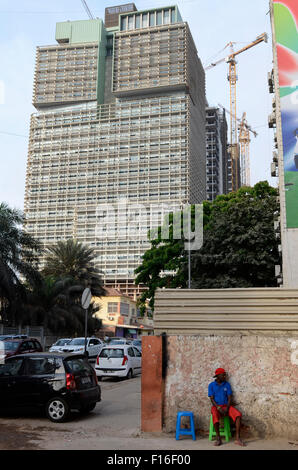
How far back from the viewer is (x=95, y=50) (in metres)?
121

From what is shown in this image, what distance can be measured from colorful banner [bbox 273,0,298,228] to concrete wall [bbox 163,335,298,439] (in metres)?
14.9

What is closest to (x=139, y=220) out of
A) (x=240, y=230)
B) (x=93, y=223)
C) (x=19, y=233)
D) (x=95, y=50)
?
(x=93, y=223)

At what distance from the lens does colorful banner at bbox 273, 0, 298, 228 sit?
72.7 feet

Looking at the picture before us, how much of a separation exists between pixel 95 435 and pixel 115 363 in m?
10.2

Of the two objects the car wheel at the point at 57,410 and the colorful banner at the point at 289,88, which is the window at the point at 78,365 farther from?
the colorful banner at the point at 289,88

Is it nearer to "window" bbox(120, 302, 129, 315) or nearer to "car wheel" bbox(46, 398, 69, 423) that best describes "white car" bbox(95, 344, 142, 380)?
"car wheel" bbox(46, 398, 69, 423)

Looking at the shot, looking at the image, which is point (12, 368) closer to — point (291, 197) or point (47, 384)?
point (47, 384)

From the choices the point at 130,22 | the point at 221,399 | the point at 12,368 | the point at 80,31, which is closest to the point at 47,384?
the point at 12,368

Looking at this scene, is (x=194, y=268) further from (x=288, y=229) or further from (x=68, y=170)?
(x=68, y=170)

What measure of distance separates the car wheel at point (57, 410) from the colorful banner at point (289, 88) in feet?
50.9

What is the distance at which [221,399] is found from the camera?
735 centimetres

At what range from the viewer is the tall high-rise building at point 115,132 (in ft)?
343

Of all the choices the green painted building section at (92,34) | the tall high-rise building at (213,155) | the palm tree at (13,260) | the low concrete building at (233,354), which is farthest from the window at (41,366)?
the tall high-rise building at (213,155)

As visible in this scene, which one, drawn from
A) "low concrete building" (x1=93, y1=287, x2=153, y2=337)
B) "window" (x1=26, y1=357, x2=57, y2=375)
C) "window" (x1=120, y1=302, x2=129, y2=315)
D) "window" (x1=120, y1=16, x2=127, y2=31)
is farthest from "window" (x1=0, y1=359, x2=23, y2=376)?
"window" (x1=120, y1=16, x2=127, y2=31)
